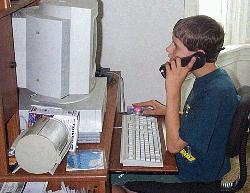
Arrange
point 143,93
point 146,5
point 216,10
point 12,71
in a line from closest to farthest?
1. point 12,71
2. point 146,5
3. point 143,93
4. point 216,10

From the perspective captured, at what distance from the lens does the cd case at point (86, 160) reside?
4.04 ft

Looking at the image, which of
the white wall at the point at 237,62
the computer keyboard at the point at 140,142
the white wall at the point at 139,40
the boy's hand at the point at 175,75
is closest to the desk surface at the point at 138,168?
the computer keyboard at the point at 140,142

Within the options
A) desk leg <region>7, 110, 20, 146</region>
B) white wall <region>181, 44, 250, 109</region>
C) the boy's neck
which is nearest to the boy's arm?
the boy's neck

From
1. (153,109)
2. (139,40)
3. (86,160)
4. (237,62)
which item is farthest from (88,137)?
(237,62)

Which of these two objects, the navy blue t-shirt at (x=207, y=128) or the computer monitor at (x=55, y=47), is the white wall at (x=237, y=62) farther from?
the computer monitor at (x=55, y=47)

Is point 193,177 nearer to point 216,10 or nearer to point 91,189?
point 91,189

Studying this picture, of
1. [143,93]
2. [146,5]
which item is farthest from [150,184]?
[146,5]

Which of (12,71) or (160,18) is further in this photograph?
(160,18)

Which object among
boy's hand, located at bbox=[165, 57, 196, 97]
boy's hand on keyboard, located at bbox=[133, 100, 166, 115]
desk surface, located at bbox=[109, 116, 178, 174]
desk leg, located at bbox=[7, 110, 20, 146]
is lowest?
desk surface, located at bbox=[109, 116, 178, 174]

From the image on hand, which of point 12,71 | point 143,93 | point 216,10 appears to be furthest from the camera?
point 216,10

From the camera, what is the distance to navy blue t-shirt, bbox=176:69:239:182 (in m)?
1.36

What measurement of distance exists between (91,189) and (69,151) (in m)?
0.17

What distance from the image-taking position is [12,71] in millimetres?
1308

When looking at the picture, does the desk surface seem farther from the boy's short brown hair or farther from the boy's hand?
the boy's short brown hair
